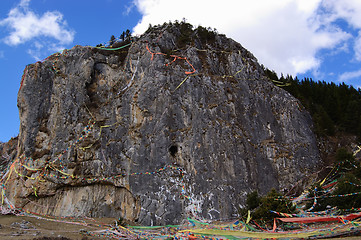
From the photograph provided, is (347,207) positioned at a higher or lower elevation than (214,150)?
lower

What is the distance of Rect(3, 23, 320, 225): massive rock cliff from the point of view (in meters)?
24.1

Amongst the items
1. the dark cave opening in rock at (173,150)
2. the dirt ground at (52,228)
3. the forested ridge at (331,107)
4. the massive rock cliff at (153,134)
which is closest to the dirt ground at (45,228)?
the dirt ground at (52,228)

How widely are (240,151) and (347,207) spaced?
953 cm

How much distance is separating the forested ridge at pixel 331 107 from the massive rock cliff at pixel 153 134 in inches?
123

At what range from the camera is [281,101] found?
98.1ft

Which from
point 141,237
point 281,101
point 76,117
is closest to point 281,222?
point 141,237

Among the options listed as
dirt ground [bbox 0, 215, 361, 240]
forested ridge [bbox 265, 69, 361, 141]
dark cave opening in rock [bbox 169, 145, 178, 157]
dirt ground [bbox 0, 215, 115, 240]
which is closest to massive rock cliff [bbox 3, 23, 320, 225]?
dark cave opening in rock [bbox 169, 145, 178, 157]

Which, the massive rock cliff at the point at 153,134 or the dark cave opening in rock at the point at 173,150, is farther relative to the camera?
the dark cave opening in rock at the point at 173,150

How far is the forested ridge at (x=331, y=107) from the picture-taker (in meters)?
30.7

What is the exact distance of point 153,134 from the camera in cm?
2578

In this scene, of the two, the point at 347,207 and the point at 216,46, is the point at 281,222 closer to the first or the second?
the point at 347,207

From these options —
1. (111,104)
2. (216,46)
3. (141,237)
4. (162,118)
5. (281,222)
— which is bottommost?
(141,237)

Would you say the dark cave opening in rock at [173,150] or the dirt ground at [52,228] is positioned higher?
the dark cave opening in rock at [173,150]

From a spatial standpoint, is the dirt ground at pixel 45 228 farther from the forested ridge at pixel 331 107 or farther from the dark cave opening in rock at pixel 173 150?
the forested ridge at pixel 331 107
